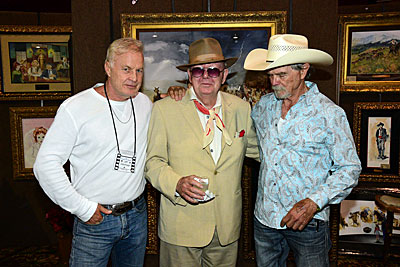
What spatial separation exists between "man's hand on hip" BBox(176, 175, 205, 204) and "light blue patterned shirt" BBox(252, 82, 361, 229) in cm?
47

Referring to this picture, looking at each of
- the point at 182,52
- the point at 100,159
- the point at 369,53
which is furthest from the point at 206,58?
the point at 369,53

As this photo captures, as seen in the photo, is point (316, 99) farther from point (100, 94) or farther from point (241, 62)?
point (100, 94)

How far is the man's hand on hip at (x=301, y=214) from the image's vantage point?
1.97 metres

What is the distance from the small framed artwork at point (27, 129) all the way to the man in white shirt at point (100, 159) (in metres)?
2.12

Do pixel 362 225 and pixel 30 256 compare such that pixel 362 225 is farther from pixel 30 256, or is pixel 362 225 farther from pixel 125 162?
pixel 30 256

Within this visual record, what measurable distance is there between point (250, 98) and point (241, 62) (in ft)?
0.99

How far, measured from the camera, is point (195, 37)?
3006mm

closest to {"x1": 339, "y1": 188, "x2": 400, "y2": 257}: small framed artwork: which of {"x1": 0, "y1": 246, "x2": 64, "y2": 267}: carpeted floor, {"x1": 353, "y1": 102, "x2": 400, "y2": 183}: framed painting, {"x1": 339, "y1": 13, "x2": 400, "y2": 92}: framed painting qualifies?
{"x1": 353, "y1": 102, "x2": 400, "y2": 183}: framed painting

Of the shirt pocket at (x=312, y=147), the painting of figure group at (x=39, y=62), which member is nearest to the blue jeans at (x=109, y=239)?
the shirt pocket at (x=312, y=147)

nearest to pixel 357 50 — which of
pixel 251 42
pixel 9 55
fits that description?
pixel 251 42

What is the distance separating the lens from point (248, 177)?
318cm

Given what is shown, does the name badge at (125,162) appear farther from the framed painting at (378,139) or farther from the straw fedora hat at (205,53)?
the framed painting at (378,139)

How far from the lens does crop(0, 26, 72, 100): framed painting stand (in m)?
3.95

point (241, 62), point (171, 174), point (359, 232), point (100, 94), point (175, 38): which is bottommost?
point (359, 232)
